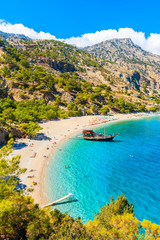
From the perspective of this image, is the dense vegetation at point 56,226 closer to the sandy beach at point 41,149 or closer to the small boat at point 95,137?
the sandy beach at point 41,149

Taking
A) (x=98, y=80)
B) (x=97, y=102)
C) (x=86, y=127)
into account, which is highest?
(x=98, y=80)

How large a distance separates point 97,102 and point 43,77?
48.7 metres

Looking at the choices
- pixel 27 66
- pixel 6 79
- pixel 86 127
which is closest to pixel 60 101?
pixel 86 127

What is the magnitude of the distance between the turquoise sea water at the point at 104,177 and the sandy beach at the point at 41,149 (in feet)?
5.84

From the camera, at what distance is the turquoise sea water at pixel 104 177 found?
19.6m

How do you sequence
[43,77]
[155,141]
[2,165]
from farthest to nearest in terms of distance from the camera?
[43,77] → [155,141] → [2,165]

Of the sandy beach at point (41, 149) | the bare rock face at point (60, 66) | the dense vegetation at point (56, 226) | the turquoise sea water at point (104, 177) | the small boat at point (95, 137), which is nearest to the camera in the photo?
the dense vegetation at point (56, 226)

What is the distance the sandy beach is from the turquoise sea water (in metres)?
1.78

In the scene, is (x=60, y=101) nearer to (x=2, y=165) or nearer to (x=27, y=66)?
(x=27, y=66)

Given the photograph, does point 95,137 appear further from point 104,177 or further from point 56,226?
point 56,226

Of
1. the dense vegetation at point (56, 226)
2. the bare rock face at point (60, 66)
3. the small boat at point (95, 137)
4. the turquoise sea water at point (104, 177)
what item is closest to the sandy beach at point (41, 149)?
the turquoise sea water at point (104, 177)

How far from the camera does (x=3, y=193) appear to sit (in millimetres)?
12172

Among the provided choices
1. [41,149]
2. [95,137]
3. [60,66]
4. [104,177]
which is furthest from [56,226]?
[60,66]

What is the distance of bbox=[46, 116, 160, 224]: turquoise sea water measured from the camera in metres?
19.6
